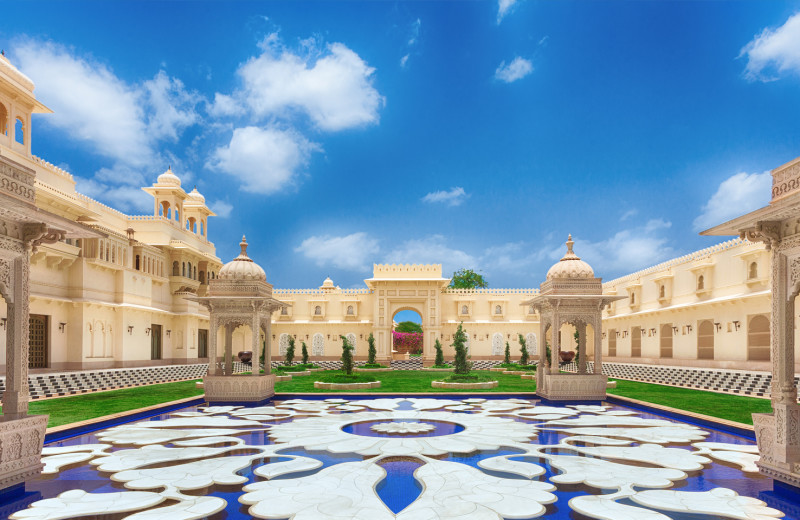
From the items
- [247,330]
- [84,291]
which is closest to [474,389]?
[84,291]

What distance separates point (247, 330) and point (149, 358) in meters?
8.74

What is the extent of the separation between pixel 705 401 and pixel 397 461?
875 cm

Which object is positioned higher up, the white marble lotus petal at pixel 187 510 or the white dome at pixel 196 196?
the white dome at pixel 196 196

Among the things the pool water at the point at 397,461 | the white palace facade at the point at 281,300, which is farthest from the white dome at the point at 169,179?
the pool water at the point at 397,461

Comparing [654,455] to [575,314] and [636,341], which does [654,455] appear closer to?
[575,314]

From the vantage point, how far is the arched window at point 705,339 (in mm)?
19344

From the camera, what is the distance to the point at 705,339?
19.7 m

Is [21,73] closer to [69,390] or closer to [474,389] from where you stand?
[69,390]

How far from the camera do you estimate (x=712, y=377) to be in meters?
16.4

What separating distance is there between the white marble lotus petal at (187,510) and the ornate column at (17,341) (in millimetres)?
2192

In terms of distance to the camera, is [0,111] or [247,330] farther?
[247,330]

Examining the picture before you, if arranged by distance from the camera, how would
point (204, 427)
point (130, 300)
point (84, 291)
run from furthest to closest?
1. point (130, 300)
2. point (84, 291)
3. point (204, 427)

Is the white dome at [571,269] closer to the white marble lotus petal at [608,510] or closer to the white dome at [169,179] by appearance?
the white marble lotus petal at [608,510]

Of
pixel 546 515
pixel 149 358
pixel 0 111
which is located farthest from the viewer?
pixel 149 358
